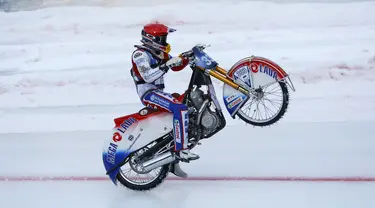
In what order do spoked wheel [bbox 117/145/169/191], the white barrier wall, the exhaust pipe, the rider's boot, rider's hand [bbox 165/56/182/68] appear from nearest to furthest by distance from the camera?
rider's hand [bbox 165/56/182/68]
the exhaust pipe
spoked wheel [bbox 117/145/169/191]
the rider's boot
the white barrier wall

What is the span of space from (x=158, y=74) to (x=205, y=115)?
59 cm

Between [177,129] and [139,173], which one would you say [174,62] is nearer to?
[177,129]

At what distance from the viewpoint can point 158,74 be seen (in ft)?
19.9

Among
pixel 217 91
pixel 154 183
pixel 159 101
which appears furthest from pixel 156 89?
pixel 217 91

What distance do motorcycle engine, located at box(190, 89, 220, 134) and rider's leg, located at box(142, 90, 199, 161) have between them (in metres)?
0.15

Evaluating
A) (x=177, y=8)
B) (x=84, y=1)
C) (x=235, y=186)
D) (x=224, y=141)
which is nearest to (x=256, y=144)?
(x=224, y=141)

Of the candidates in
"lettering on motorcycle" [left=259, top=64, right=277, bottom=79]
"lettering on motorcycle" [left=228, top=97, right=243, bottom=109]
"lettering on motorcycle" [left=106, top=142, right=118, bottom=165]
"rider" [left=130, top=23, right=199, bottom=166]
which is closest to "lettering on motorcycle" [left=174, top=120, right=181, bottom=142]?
"rider" [left=130, top=23, right=199, bottom=166]

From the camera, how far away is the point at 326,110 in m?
9.61

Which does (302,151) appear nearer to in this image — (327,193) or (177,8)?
(327,193)

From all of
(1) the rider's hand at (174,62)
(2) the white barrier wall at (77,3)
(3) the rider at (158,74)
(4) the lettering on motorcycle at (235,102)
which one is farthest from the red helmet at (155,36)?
(2) the white barrier wall at (77,3)

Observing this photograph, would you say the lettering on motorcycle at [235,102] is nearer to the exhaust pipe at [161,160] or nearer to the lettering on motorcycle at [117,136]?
the exhaust pipe at [161,160]

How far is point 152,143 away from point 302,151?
6.12ft

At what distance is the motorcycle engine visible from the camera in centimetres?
626

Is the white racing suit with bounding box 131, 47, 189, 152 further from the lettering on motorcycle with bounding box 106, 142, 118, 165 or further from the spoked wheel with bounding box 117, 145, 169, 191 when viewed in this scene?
the lettering on motorcycle with bounding box 106, 142, 118, 165
